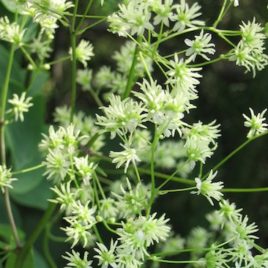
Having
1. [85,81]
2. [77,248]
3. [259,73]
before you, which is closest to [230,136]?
[259,73]

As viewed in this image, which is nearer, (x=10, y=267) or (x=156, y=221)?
(x=156, y=221)

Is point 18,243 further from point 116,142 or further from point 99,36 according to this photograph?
point 99,36

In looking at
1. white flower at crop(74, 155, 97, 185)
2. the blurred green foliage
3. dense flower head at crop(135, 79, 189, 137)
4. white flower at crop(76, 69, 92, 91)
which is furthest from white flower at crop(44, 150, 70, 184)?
the blurred green foliage

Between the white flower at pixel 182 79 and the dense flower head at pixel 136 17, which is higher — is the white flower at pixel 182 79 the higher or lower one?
the lower one

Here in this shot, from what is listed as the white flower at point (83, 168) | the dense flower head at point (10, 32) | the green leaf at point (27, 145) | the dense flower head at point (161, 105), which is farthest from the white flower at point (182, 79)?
the green leaf at point (27, 145)

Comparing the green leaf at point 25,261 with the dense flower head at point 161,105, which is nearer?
the dense flower head at point 161,105

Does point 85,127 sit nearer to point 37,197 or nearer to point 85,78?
point 85,78

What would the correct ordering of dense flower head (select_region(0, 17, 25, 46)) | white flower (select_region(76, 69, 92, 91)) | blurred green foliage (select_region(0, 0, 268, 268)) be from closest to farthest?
1. dense flower head (select_region(0, 17, 25, 46))
2. white flower (select_region(76, 69, 92, 91))
3. blurred green foliage (select_region(0, 0, 268, 268))

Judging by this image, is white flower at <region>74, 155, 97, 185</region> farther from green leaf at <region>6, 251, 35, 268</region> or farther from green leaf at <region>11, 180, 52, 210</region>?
green leaf at <region>11, 180, 52, 210</region>

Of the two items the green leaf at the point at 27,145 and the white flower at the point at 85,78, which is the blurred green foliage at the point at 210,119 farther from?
the white flower at the point at 85,78

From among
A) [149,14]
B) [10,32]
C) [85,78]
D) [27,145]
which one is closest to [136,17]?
[149,14]

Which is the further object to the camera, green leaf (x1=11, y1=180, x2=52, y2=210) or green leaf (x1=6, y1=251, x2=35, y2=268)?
green leaf (x1=11, y1=180, x2=52, y2=210)
